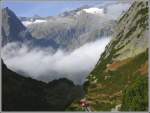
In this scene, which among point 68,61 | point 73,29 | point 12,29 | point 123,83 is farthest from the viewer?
point 73,29

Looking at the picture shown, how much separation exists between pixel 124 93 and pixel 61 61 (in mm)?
2138

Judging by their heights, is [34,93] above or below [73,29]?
below

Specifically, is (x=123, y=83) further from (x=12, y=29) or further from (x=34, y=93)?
(x=12, y=29)

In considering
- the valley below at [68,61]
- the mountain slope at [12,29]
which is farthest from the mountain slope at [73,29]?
the mountain slope at [12,29]

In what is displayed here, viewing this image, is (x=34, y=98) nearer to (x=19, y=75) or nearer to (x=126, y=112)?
(x=19, y=75)

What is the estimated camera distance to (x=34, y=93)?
A: 13.0m

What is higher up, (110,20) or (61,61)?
(110,20)

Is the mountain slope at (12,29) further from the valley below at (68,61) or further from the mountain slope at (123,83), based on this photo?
the mountain slope at (123,83)

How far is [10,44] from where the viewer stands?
42.6 ft

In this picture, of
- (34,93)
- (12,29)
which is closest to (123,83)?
(34,93)

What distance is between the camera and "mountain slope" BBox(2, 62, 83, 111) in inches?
474

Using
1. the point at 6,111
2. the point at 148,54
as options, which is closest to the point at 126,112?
the point at 148,54

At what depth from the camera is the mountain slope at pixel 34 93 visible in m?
12.0

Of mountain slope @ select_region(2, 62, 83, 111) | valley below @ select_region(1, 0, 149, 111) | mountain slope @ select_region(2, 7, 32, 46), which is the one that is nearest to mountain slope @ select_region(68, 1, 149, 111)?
valley below @ select_region(1, 0, 149, 111)
